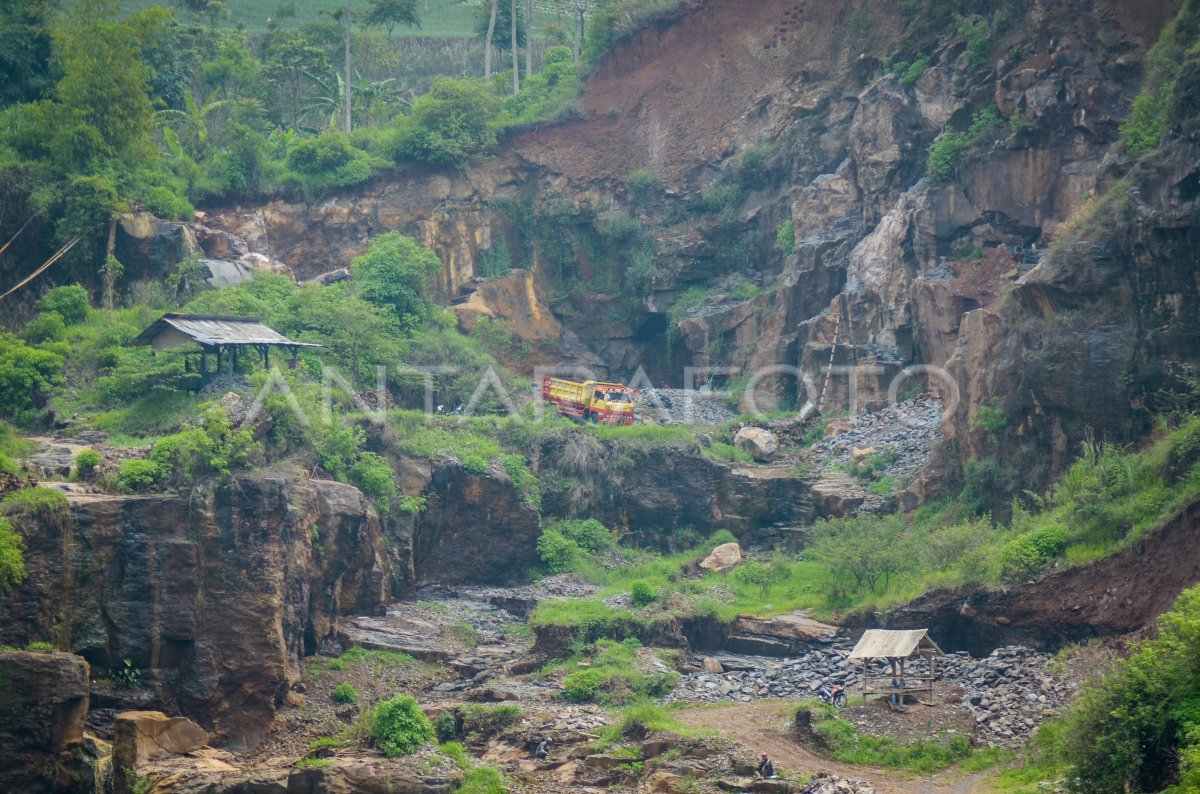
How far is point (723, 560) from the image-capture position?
39.6 meters

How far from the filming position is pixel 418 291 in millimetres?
48469

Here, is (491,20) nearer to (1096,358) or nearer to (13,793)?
(1096,358)

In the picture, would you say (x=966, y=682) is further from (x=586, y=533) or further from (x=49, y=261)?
(x=49, y=261)

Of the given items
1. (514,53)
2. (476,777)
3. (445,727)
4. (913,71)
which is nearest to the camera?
(476,777)

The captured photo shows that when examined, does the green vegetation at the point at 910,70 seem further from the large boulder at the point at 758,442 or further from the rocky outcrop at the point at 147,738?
the rocky outcrop at the point at 147,738

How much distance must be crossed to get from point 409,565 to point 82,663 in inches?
465

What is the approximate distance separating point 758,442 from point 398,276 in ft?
43.2

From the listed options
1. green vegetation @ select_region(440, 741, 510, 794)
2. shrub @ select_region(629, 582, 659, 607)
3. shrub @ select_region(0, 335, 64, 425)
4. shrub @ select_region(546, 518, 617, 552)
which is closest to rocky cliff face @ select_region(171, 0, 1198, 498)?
shrub @ select_region(546, 518, 617, 552)

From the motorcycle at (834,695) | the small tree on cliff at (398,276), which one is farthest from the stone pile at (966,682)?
the small tree on cliff at (398,276)

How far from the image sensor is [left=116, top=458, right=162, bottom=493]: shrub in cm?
3139

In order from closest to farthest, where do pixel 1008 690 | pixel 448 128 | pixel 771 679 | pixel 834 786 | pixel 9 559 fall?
pixel 834 786 < pixel 9 559 < pixel 1008 690 < pixel 771 679 < pixel 448 128

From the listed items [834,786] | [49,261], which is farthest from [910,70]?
[49,261]

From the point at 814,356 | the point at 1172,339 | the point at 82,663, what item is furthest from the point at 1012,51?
the point at 82,663

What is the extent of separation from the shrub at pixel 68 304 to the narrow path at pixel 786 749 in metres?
22.5
